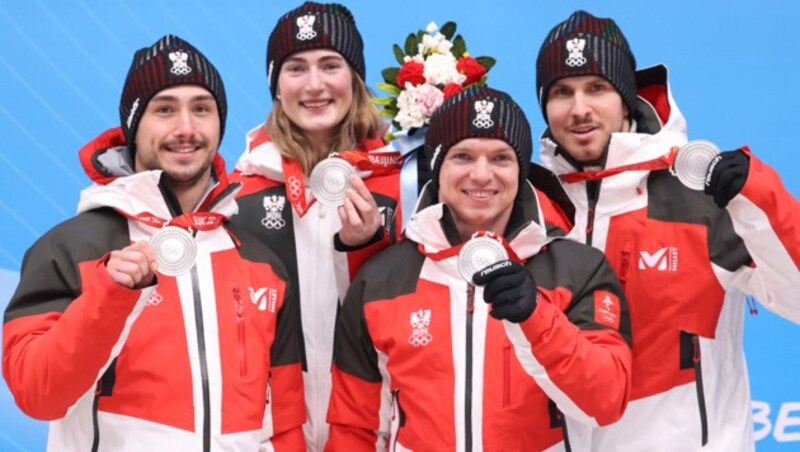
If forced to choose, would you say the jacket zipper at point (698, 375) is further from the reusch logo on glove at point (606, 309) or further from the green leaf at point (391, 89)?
the green leaf at point (391, 89)

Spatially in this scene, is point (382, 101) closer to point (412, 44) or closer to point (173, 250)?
point (412, 44)

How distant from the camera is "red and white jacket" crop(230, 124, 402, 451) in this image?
356 cm

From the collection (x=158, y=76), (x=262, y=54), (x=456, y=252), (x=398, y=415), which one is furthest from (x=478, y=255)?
(x=262, y=54)

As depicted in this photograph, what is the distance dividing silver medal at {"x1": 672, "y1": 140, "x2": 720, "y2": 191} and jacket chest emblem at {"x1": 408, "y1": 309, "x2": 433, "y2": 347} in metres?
0.71

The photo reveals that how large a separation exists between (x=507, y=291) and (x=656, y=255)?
0.74 metres

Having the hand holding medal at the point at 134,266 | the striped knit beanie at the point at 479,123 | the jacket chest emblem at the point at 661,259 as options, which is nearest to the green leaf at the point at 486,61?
the striped knit beanie at the point at 479,123

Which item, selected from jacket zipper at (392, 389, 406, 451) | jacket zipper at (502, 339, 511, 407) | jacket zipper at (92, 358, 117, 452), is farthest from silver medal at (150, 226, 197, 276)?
jacket zipper at (502, 339, 511, 407)

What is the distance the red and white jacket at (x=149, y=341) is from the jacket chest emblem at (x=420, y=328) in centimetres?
36

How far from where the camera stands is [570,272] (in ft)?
10.4

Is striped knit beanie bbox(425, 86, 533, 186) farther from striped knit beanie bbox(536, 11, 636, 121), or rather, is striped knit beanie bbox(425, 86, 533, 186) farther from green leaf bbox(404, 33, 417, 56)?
green leaf bbox(404, 33, 417, 56)

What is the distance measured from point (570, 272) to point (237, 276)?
0.84m

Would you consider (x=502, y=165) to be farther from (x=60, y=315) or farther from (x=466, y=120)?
(x=60, y=315)

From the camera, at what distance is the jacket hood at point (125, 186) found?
3.13 m

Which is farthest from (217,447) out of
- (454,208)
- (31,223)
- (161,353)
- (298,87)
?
(31,223)
